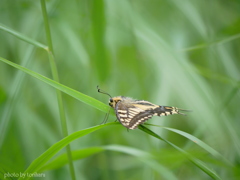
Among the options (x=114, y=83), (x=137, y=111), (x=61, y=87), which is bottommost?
(x=61, y=87)

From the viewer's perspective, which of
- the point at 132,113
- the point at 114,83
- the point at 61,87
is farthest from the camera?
the point at 114,83

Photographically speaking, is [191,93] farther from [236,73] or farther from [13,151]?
[13,151]

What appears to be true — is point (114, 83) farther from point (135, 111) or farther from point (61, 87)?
point (61, 87)

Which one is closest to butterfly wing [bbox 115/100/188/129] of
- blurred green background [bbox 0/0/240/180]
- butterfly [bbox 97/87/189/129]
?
butterfly [bbox 97/87/189/129]

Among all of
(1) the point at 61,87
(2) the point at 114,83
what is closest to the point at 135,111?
(1) the point at 61,87

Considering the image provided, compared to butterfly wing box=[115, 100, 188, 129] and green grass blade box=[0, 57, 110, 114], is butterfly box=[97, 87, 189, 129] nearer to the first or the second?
butterfly wing box=[115, 100, 188, 129]

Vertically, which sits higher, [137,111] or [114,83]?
[114,83]

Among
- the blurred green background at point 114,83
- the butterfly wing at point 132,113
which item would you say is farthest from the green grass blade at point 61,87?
the blurred green background at point 114,83
